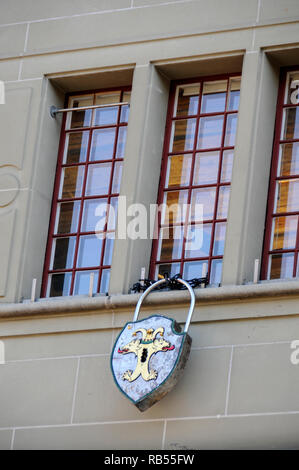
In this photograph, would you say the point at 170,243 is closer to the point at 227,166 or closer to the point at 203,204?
the point at 203,204

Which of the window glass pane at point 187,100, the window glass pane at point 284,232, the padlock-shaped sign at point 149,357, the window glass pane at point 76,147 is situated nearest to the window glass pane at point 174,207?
the window glass pane at point 187,100

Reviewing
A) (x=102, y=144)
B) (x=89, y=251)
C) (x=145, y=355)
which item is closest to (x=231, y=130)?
(x=102, y=144)

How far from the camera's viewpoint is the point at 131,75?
1568cm

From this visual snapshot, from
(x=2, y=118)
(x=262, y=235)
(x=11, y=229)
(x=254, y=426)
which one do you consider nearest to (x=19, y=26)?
(x=2, y=118)

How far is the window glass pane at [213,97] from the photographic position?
50.4 ft

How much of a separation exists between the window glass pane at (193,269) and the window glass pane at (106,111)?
171 centimetres

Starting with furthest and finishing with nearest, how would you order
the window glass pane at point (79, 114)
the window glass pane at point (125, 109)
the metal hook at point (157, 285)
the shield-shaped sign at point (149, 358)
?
1. the window glass pane at point (79, 114)
2. the window glass pane at point (125, 109)
3. the metal hook at point (157, 285)
4. the shield-shaped sign at point (149, 358)

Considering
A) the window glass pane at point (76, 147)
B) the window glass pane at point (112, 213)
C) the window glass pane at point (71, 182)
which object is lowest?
the window glass pane at point (112, 213)

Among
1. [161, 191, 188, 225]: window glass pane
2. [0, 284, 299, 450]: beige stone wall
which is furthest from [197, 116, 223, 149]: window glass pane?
[0, 284, 299, 450]: beige stone wall

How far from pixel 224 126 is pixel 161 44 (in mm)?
975

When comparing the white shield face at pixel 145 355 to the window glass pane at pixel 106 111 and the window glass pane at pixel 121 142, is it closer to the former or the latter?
the window glass pane at pixel 121 142

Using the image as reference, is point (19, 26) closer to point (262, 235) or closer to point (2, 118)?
point (2, 118)

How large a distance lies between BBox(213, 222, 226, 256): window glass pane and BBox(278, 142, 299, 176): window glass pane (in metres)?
0.68

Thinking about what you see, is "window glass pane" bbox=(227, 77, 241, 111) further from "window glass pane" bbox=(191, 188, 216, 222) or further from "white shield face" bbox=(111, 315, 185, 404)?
"white shield face" bbox=(111, 315, 185, 404)
